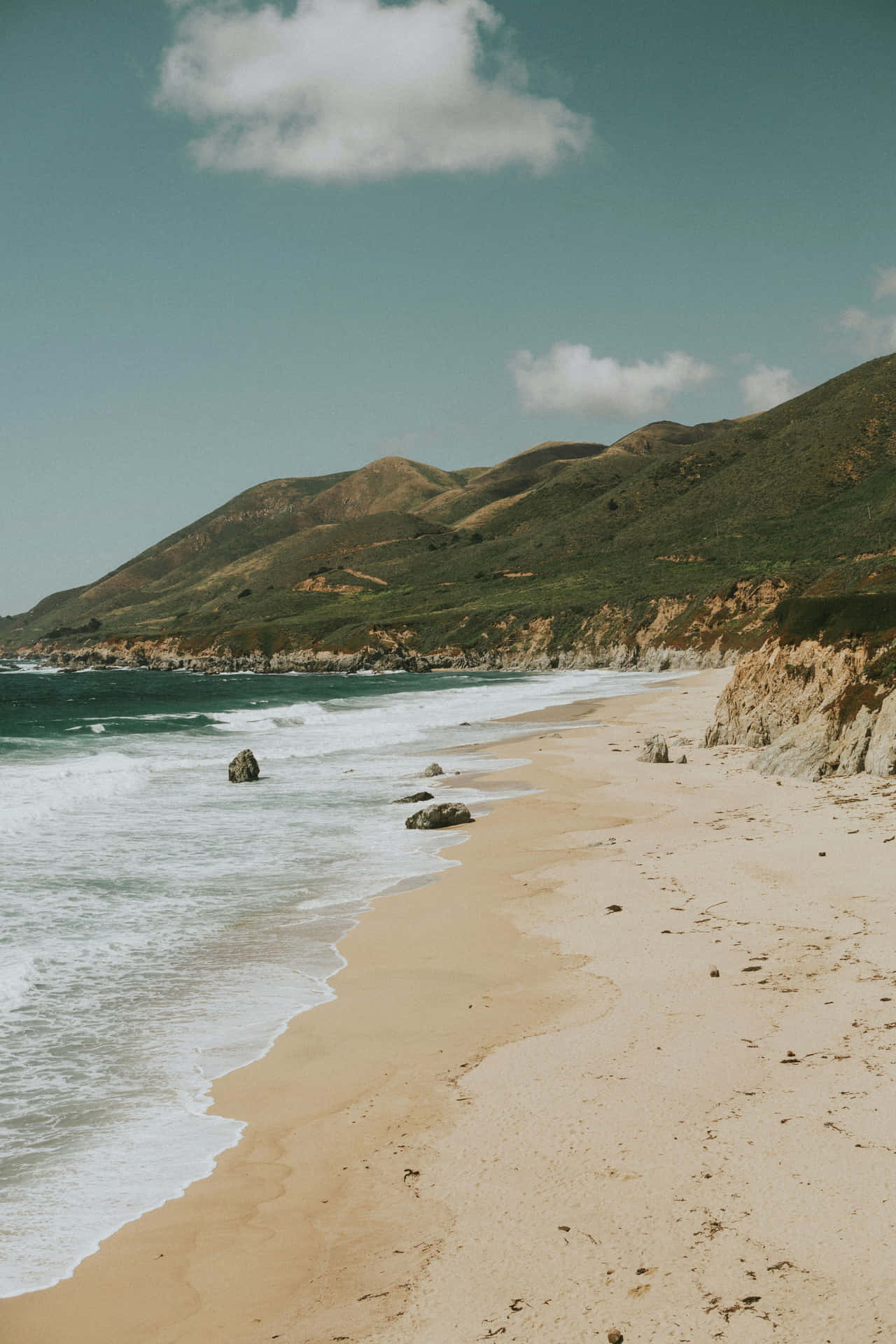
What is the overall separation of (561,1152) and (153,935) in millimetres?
8298

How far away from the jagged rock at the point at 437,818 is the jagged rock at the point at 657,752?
8.55m

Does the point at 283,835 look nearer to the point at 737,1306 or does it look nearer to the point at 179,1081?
the point at 179,1081

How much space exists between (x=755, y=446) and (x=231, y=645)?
95216 mm

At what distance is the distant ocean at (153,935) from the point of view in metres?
6.96

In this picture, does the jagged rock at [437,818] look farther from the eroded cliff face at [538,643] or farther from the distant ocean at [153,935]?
the eroded cliff face at [538,643]

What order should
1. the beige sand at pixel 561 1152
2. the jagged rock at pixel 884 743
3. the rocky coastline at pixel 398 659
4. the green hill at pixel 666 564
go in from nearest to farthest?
the beige sand at pixel 561 1152 → the jagged rock at pixel 884 743 → the rocky coastline at pixel 398 659 → the green hill at pixel 666 564

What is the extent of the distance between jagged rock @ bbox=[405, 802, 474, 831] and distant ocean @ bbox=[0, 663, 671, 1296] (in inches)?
15.9

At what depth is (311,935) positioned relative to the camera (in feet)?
42.3

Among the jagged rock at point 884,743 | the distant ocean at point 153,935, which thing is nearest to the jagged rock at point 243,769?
the distant ocean at point 153,935

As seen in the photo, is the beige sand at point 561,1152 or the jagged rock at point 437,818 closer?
the beige sand at point 561,1152

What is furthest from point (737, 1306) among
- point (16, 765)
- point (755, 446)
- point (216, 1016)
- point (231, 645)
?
point (755, 446)

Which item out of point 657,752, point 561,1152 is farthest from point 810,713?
point 561,1152

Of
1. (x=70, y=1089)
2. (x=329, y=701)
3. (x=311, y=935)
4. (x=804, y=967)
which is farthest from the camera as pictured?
(x=329, y=701)

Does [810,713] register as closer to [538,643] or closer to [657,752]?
[657,752]
